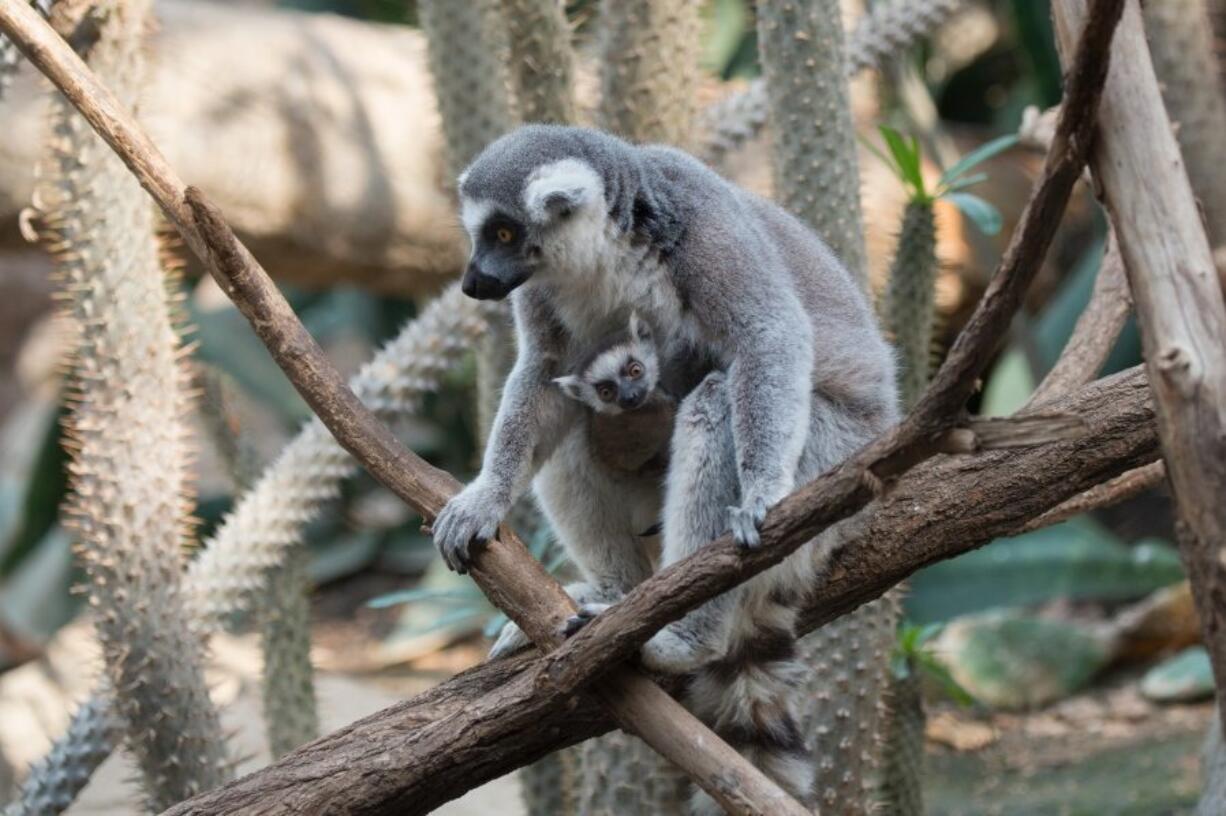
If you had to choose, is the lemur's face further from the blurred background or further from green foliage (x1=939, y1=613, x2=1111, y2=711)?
green foliage (x1=939, y1=613, x2=1111, y2=711)

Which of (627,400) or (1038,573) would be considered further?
(1038,573)

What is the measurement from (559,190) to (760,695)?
1233 mm

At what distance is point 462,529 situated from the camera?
3184 mm

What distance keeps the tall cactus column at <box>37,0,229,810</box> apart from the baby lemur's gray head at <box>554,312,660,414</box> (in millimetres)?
1352

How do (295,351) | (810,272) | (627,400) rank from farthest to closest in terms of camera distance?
1. (810,272)
2. (627,400)
3. (295,351)

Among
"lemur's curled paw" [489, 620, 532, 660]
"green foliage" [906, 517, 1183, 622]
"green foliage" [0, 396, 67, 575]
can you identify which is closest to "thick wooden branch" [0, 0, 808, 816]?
"lemur's curled paw" [489, 620, 532, 660]

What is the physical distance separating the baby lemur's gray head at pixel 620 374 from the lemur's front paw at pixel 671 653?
1.93 ft

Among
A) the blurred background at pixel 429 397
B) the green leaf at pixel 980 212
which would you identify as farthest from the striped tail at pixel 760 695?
the blurred background at pixel 429 397

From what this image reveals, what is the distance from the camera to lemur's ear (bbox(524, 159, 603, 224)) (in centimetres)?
330

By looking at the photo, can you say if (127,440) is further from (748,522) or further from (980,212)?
(980,212)

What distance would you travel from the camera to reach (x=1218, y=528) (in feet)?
6.35

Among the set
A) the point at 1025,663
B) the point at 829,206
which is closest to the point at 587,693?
the point at 829,206

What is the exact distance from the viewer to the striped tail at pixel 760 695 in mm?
3098

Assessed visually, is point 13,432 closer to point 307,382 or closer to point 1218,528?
point 307,382
